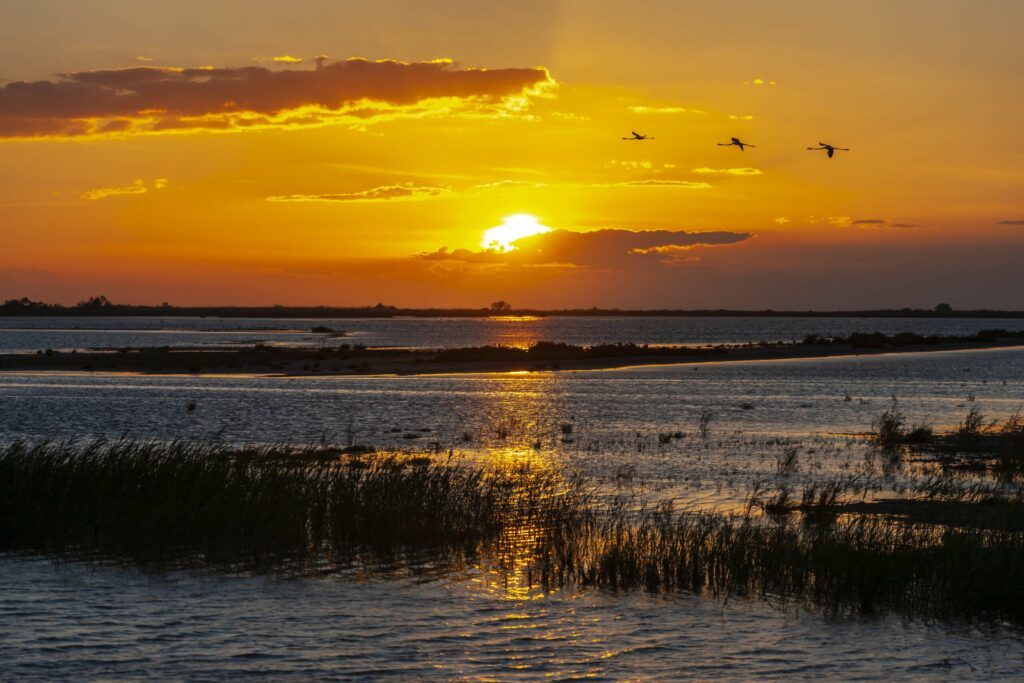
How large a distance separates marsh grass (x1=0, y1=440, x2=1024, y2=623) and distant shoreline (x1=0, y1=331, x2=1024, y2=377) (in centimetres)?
5849

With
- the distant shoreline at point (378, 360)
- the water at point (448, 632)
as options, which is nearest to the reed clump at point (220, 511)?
the water at point (448, 632)

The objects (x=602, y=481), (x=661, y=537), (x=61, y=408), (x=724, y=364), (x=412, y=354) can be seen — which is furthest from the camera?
(x=412, y=354)

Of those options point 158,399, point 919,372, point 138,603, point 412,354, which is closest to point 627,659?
point 138,603

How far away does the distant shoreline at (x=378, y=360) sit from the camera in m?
86.6

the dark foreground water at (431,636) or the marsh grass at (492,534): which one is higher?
the marsh grass at (492,534)

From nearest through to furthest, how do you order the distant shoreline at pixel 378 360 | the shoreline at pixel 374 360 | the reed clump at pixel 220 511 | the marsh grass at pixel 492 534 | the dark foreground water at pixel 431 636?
the dark foreground water at pixel 431 636 → the marsh grass at pixel 492 534 → the reed clump at pixel 220 511 → the shoreline at pixel 374 360 → the distant shoreline at pixel 378 360

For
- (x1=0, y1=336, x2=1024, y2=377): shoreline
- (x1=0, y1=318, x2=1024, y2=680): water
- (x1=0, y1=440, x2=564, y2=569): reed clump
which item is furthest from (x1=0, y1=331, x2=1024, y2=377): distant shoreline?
(x1=0, y1=318, x2=1024, y2=680): water

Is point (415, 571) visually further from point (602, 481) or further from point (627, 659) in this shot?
point (602, 481)

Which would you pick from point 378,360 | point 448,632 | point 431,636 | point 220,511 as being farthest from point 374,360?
point 431,636

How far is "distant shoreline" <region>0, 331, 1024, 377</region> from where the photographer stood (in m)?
86.6

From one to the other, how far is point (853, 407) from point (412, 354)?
203 feet

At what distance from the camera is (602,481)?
29.7 m

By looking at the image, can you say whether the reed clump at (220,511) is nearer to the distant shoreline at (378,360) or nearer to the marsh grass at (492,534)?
the marsh grass at (492,534)

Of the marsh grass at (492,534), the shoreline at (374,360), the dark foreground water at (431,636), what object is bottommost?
the dark foreground water at (431,636)
